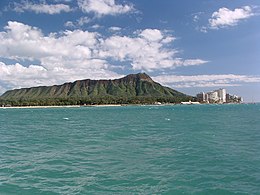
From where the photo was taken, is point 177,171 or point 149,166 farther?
point 149,166

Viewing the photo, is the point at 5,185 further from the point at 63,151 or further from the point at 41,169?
the point at 63,151

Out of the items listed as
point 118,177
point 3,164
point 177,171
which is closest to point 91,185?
point 118,177

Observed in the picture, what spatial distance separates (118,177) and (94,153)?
32.6 ft

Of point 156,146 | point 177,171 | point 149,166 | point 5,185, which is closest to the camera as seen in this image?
point 5,185

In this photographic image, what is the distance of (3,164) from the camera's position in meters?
25.9

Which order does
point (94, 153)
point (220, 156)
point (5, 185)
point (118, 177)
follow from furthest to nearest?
point (94, 153) < point (220, 156) < point (118, 177) < point (5, 185)

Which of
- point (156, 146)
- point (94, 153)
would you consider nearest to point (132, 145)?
point (156, 146)

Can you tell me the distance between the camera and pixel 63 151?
105 ft

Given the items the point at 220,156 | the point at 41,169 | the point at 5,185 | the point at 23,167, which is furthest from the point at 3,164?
the point at 220,156

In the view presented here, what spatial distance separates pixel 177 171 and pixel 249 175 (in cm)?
518

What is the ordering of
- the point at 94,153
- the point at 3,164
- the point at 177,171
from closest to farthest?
the point at 177,171
the point at 3,164
the point at 94,153

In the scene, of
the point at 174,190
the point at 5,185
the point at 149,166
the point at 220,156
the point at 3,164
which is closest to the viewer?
the point at 174,190

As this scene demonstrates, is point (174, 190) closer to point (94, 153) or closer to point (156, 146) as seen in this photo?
point (94, 153)

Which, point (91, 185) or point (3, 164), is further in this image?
point (3, 164)
